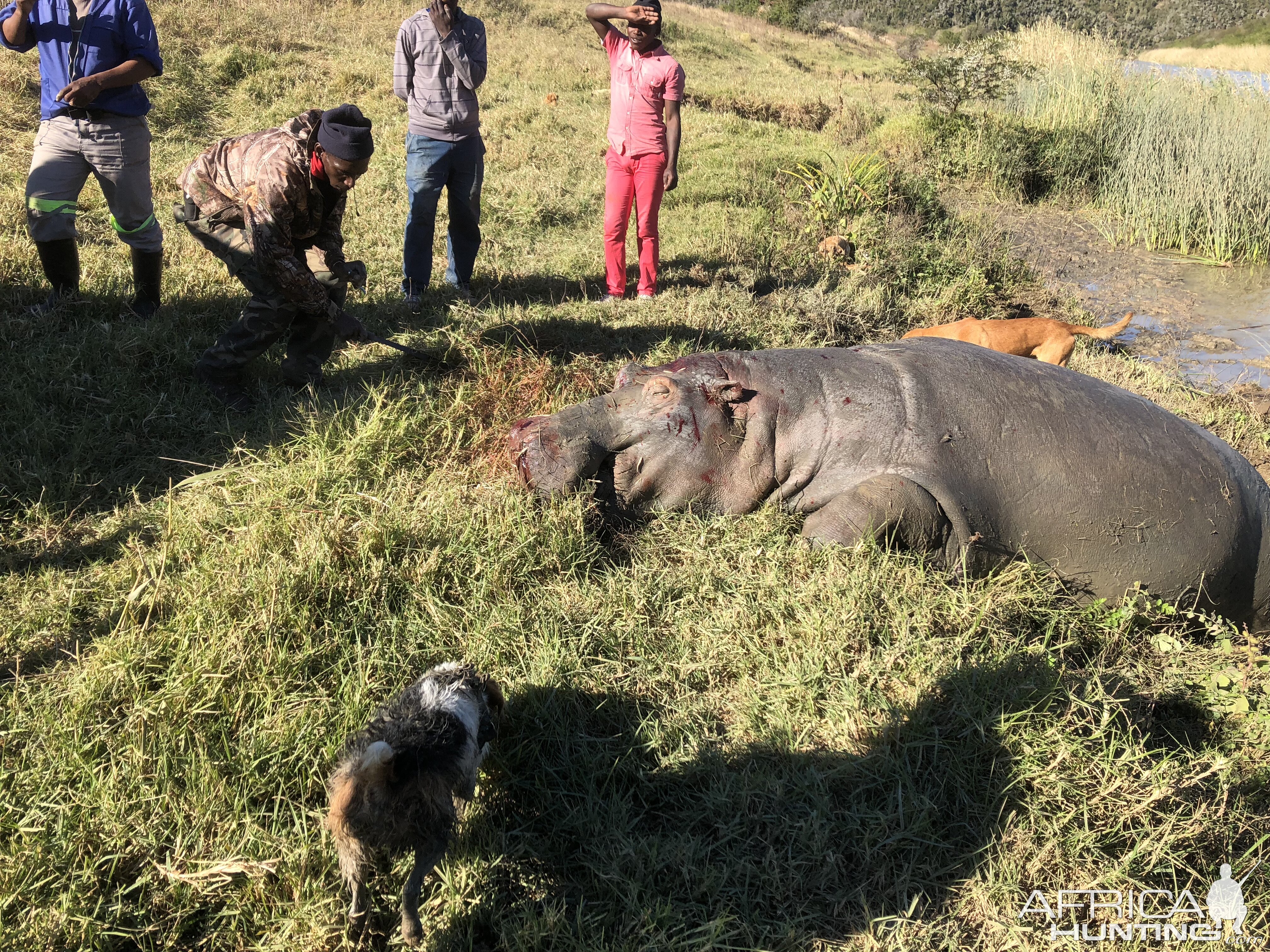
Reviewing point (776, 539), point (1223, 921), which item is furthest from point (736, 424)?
point (1223, 921)

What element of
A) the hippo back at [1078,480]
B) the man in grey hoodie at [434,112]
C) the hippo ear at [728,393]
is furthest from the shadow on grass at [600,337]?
the hippo back at [1078,480]

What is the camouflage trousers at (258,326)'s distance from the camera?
4812mm

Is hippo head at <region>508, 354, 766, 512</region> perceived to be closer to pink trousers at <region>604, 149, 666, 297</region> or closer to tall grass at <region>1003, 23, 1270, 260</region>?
pink trousers at <region>604, 149, 666, 297</region>

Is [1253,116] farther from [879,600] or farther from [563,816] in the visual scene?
[563,816]

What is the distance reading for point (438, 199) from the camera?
648cm

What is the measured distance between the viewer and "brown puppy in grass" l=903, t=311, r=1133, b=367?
6137 millimetres

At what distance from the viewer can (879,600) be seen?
343cm

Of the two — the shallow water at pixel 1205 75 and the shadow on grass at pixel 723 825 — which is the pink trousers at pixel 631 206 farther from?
the shallow water at pixel 1205 75

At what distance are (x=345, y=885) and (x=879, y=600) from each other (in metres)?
2.15

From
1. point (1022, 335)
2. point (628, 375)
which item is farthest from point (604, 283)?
point (1022, 335)

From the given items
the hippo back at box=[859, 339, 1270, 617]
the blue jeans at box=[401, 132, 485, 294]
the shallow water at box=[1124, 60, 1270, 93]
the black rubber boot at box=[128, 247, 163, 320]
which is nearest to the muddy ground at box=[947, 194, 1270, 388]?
the shallow water at box=[1124, 60, 1270, 93]

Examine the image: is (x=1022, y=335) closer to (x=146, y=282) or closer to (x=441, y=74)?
(x=441, y=74)

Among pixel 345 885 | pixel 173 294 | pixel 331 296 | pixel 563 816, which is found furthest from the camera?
pixel 173 294

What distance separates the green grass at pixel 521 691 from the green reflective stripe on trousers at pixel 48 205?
0.61 m
